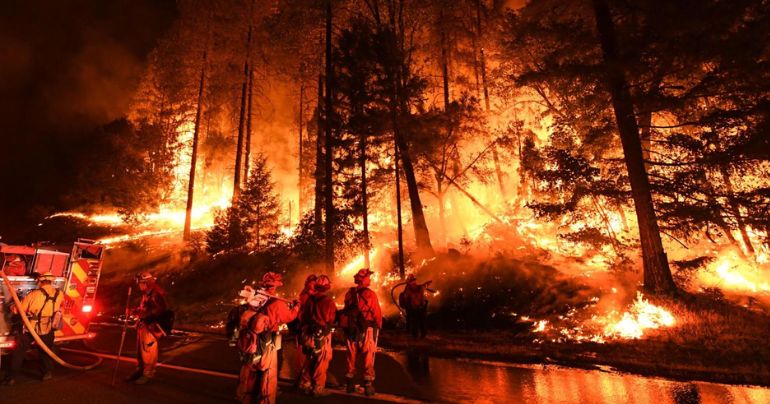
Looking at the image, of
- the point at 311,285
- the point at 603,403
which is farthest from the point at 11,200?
the point at 603,403

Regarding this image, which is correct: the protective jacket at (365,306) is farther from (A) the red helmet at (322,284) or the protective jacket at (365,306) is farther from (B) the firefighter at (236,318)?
(B) the firefighter at (236,318)

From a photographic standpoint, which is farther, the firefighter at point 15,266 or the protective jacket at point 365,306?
the firefighter at point 15,266

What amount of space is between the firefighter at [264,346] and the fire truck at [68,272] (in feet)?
18.5

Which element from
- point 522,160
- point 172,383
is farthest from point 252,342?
point 522,160

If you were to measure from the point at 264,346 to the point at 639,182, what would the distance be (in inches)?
431

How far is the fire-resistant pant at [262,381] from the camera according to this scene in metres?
5.43

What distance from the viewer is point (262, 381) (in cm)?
545

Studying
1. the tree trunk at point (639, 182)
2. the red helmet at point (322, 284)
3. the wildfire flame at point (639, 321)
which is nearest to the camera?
the red helmet at point (322, 284)

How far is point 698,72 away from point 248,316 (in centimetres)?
1364

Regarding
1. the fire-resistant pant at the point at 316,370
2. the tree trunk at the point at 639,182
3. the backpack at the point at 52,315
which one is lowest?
the fire-resistant pant at the point at 316,370

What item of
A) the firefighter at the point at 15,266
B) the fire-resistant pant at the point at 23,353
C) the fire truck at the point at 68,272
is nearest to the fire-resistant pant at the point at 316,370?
the fire-resistant pant at the point at 23,353

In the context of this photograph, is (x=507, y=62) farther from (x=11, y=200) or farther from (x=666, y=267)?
(x=11, y=200)

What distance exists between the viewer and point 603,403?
5898 millimetres

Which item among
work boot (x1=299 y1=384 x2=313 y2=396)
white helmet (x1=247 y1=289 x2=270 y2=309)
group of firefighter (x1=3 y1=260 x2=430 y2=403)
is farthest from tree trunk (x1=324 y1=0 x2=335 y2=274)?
white helmet (x1=247 y1=289 x2=270 y2=309)
